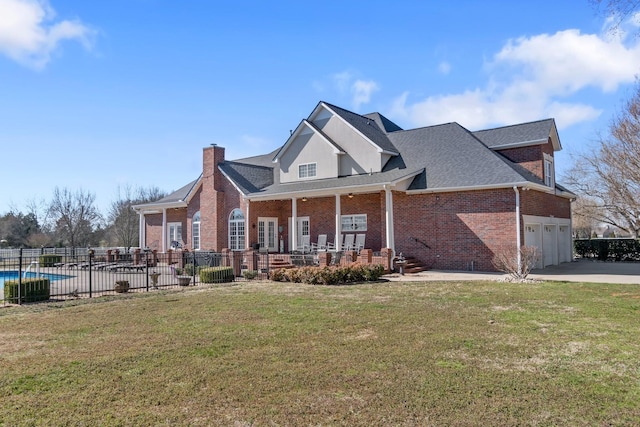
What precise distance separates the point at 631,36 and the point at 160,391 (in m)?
9.74

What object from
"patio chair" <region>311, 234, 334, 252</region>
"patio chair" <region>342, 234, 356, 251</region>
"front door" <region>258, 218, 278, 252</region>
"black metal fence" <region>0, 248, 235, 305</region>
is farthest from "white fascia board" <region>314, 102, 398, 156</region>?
"black metal fence" <region>0, 248, 235, 305</region>

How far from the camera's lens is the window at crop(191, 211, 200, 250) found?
28859 mm

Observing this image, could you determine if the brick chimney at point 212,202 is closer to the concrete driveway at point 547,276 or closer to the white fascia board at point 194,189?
the white fascia board at point 194,189

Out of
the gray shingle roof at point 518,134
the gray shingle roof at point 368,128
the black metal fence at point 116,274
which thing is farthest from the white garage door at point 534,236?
the black metal fence at point 116,274

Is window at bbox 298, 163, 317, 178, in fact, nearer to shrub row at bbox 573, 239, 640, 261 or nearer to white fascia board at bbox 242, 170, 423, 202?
white fascia board at bbox 242, 170, 423, 202

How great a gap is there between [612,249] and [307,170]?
19.7m

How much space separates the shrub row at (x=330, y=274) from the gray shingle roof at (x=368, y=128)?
28.4 feet

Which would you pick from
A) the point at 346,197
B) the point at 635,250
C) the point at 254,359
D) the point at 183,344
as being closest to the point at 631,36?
the point at 254,359

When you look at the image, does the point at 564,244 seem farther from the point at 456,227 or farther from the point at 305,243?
the point at 305,243

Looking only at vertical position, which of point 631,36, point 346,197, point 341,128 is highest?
point 341,128

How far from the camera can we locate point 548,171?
75.9ft

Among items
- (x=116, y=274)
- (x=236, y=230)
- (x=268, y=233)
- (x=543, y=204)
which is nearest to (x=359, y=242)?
(x=268, y=233)

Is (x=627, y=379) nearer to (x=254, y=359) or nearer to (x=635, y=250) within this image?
(x=254, y=359)

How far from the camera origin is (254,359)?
6.66m
